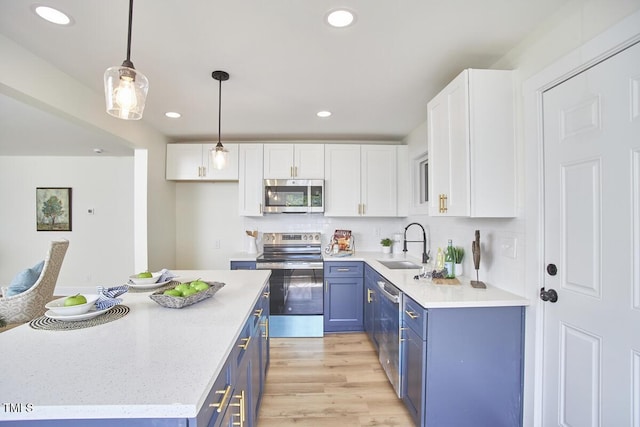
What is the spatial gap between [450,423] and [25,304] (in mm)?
3886

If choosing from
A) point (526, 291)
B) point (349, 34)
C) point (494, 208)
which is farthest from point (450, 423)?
point (349, 34)

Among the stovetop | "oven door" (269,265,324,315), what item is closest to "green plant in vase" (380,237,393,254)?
the stovetop

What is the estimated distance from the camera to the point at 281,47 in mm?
1707

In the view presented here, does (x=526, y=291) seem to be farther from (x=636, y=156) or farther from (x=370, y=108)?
(x=370, y=108)

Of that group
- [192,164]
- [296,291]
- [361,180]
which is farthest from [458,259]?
[192,164]

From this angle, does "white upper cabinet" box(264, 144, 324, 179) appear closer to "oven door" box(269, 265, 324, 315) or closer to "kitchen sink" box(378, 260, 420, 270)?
"oven door" box(269, 265, 324, 315)

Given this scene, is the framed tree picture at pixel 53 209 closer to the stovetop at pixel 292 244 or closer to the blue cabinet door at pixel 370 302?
the stovetop at pixel 292 244

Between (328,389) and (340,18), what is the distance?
2.51m

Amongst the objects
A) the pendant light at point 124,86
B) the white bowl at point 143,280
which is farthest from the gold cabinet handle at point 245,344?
the pendant light at point 124,86

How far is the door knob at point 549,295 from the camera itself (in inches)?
57.3

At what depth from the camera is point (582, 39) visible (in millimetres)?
1302

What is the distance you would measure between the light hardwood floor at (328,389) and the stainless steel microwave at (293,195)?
1.52 meters

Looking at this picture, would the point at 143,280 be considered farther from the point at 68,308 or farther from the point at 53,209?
the point at 53,209

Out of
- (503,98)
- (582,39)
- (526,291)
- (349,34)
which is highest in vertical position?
(349,34)
